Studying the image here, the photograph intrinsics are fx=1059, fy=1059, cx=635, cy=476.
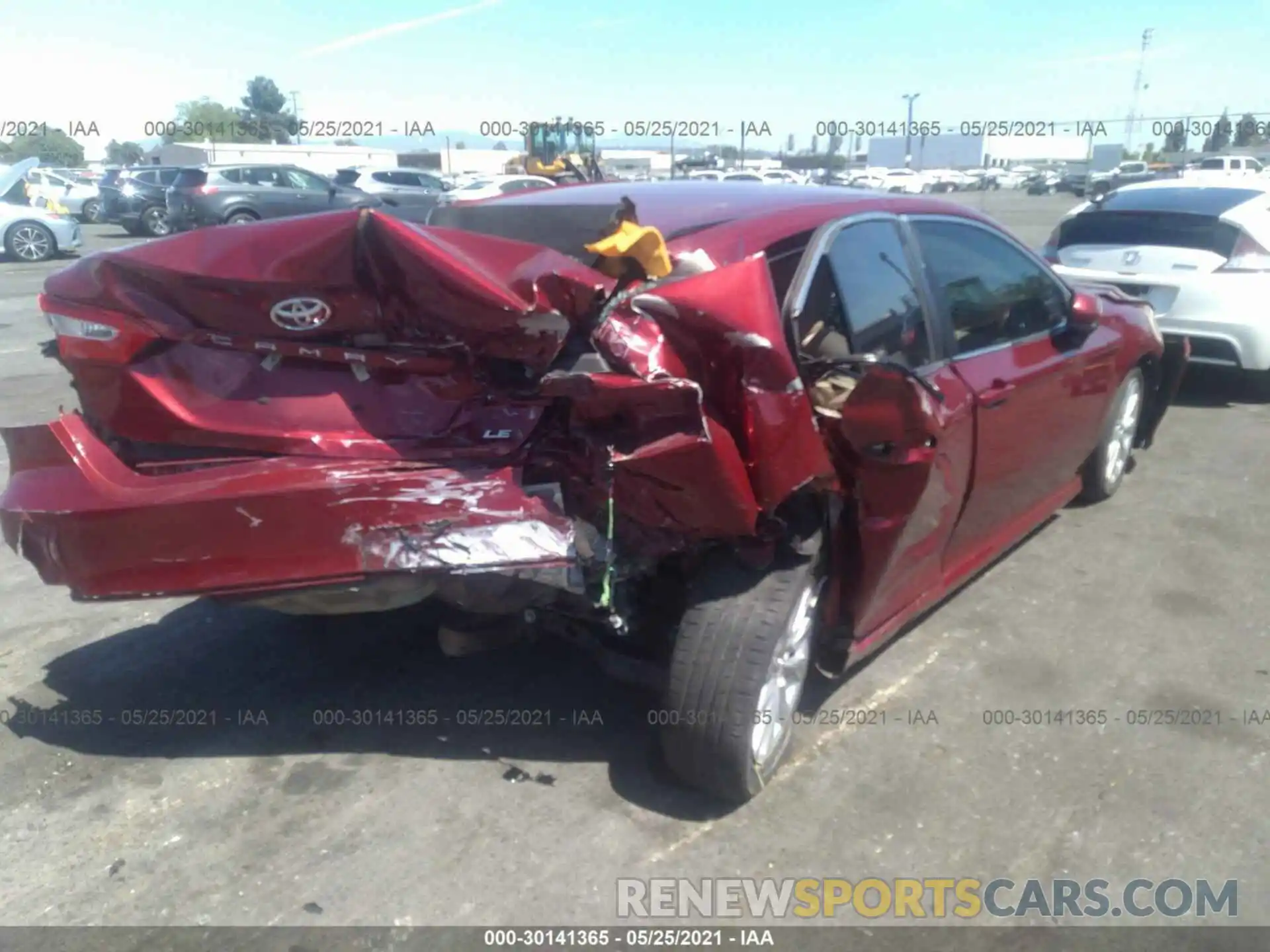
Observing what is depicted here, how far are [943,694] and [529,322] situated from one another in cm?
211

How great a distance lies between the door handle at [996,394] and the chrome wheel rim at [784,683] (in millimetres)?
1023

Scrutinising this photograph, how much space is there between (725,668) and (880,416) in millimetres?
824

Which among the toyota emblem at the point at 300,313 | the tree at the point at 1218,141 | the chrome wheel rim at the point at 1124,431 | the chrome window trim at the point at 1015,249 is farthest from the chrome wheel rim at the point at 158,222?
the tree at the point at 1218,141

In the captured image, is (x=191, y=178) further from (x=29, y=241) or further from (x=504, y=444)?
(x=504, y=444)

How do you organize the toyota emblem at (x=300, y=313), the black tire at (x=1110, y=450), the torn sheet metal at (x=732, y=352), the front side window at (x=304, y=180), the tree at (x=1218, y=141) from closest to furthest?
the torn sheet metal at (x=732, y=352) → the toyota emblem at (x=300, y=313) → the black tire at (x=1110, y=450) → the front side window at (x=304, y=180) → the tree at (x=1218, y=141)

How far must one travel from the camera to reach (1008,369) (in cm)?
399

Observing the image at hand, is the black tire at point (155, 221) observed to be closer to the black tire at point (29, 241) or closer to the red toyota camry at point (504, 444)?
the black tire at point (29, 241)

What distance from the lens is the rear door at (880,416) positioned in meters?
2.97

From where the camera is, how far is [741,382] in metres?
2.75

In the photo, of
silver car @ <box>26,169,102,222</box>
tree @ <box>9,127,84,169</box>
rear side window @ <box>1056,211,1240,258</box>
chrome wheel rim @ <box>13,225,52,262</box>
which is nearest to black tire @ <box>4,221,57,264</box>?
chrome wheel rim @ <box>13,225,52,262</box>

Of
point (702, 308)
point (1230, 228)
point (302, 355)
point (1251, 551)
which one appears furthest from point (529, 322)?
point (1230, 228)

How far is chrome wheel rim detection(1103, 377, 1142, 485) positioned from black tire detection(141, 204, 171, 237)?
22.7 metres

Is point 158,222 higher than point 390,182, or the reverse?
point 390,182

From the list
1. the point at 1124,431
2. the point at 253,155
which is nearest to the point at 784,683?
the point at 1124,431
